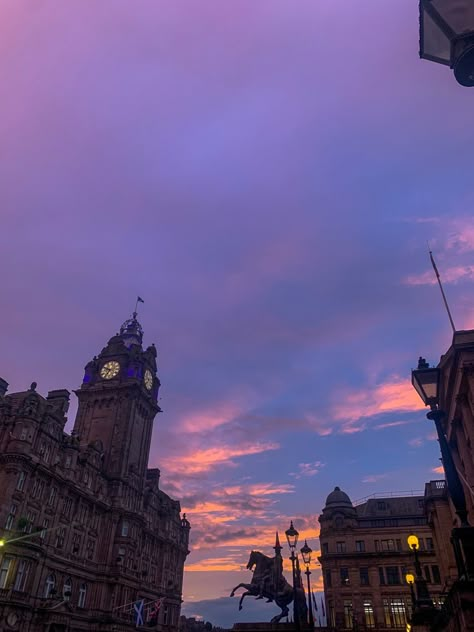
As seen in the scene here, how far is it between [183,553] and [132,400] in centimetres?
4009

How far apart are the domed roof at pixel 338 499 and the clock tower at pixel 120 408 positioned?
116 ft

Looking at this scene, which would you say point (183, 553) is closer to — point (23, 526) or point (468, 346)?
point (23, 526)

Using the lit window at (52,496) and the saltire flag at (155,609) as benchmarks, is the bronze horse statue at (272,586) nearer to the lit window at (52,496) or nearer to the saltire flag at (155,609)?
the lit window at (52,496)

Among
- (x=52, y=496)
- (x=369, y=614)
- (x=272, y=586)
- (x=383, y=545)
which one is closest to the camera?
(x=272, y=586)

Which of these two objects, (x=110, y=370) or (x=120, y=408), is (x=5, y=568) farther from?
(x=110, y=370)

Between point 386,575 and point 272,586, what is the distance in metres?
55.5

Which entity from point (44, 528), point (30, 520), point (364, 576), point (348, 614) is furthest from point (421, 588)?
point (364, 576)

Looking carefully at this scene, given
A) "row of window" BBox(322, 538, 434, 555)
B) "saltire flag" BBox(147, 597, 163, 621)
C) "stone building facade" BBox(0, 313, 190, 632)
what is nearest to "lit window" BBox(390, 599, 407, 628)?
"row of window" BBox(322, 538, 434, 555)

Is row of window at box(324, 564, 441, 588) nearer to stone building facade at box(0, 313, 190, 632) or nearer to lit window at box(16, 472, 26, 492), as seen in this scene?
stone building facade at box(0, 313, 190, 632)

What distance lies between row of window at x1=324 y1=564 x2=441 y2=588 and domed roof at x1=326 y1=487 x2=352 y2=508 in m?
11.4

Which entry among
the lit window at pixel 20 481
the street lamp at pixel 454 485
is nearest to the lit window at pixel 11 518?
the lit window at pixel 20 481

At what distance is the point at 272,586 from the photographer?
121ft

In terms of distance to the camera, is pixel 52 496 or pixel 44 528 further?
pixel 52 496

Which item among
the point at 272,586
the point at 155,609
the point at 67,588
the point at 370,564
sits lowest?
the point at 272,586
